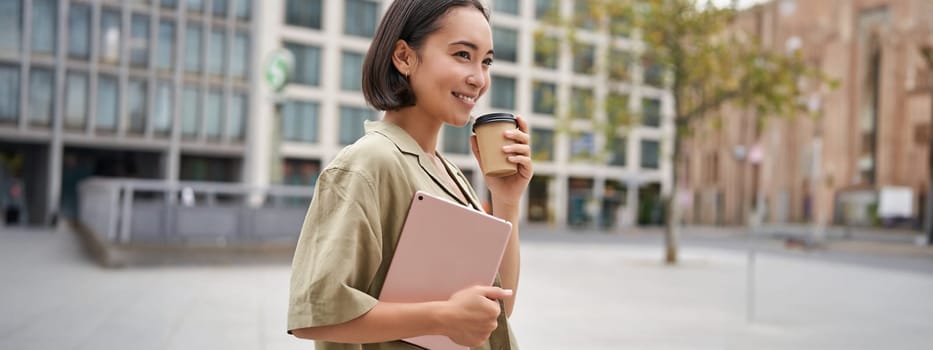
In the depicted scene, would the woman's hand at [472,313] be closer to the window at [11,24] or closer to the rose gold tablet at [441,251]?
the rose gold tablet at [441,251]

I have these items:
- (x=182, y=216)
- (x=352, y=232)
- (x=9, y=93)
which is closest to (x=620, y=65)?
(x=182, y=216)

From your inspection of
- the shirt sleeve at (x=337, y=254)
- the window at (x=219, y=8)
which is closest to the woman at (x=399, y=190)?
the shirt sleeve at (x=337, y=254)

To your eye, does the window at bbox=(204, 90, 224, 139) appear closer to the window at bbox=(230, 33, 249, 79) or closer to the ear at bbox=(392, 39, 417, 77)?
the window at bbox=(230, 33, 249, 79)

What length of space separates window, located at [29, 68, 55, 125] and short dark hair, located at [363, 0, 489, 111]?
35.3 meters

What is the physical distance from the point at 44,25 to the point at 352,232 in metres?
35.7

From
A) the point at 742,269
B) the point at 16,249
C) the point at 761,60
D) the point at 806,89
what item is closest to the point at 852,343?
the point at 742,269

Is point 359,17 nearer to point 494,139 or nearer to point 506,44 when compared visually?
point 506,44

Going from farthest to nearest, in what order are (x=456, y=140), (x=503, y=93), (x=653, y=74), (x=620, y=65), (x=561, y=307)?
(x=503, y=93) < (x=456, y=140) < (x=653, y=74) < (x=620, y=65) < (x=561, y=307)

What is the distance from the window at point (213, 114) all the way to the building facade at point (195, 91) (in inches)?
1.9

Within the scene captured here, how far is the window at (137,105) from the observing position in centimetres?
3515

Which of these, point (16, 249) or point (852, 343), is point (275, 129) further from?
point (852, 343)

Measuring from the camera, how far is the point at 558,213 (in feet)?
165

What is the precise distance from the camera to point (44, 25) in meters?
32.2

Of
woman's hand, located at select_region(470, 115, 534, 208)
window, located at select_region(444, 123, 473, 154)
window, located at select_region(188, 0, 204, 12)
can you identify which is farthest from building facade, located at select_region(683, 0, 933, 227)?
woman's hand, located at select_region(470, 115, 534, 208)
